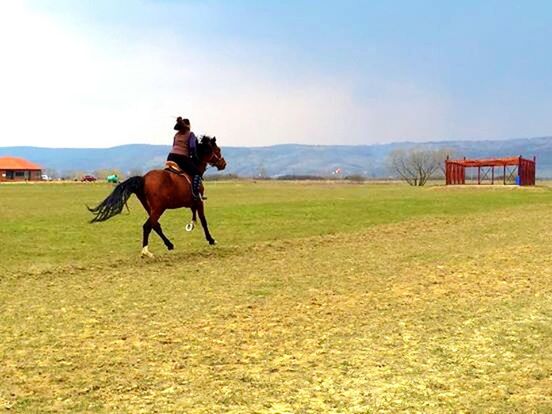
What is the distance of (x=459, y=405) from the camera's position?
525 centimetres

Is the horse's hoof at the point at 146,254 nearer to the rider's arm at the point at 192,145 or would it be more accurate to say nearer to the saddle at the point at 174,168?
the saddle at the point at 174,168

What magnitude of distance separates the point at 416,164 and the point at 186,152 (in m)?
111

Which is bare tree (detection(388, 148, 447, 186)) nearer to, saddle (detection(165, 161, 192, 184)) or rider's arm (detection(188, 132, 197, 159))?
rider's arm (detection(188, 132, 197, 159))

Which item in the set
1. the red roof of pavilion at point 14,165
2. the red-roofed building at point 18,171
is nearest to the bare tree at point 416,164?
the red-roofed building at point 18,171

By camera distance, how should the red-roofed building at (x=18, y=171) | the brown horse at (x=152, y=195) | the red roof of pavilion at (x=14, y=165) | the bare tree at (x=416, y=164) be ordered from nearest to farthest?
the brown horse at (x=152, y=195), the bare tree at (x=416, y=164), the red-roofed building at (x=18, y=171), the red roof of pavilion at (x=14, y=165)

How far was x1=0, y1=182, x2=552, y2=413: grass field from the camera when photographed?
560 cm

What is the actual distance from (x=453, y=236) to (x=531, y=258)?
17.6 feet

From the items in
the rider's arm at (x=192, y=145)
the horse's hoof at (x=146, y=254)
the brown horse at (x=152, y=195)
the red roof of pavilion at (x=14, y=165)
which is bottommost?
the horse's hoof at (x=146, y=254)

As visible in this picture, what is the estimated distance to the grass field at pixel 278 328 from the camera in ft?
18.4

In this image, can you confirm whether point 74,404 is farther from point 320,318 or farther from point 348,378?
point 320,318

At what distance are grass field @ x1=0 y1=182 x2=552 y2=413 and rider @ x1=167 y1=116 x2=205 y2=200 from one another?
6.06 ft

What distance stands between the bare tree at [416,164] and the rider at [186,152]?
99884 mm

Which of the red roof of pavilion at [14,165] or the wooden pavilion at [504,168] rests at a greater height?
the red roof of pavilion at [14,165]

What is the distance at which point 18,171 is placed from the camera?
138m
